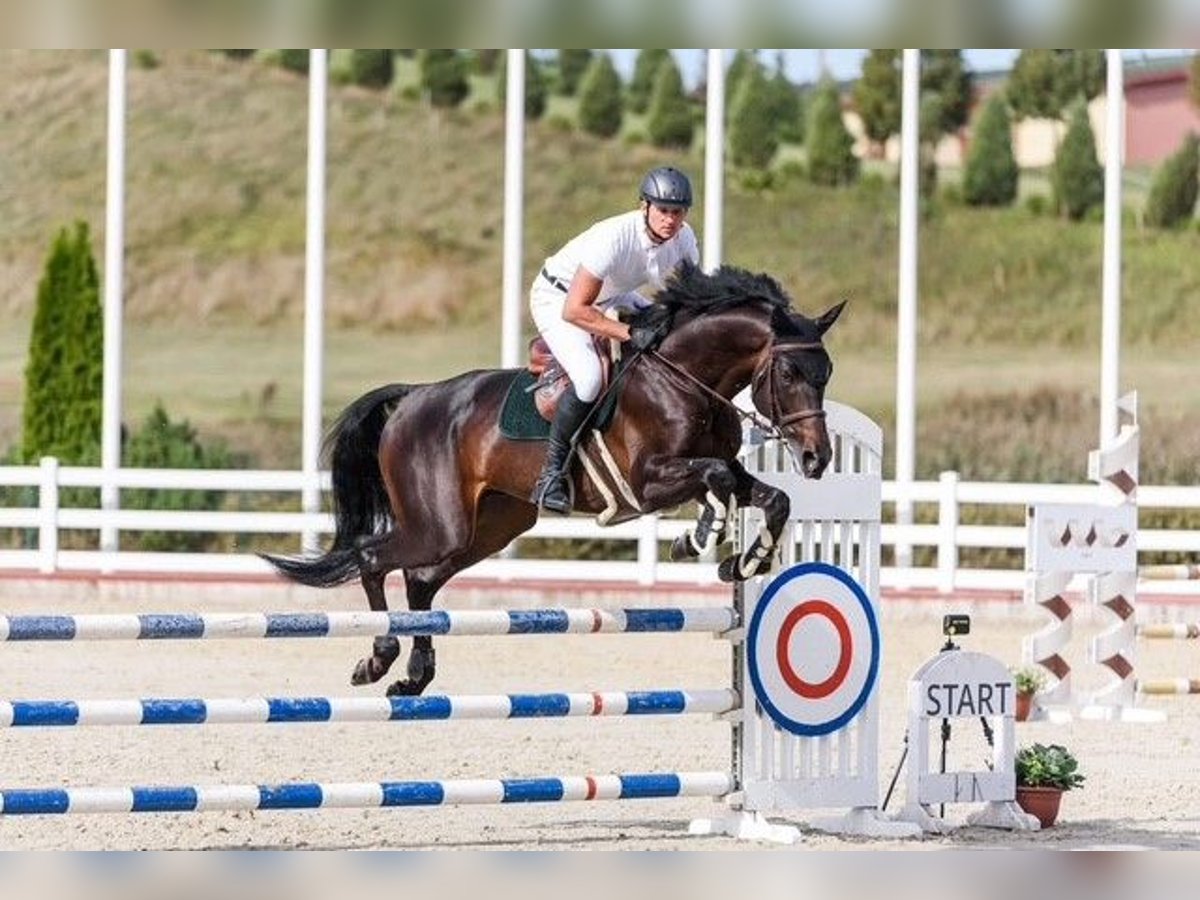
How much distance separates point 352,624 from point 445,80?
29.1 meters

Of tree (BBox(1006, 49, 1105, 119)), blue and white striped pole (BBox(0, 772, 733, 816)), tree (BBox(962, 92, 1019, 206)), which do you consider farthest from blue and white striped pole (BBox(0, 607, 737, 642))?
tree (BBox(1006, 49, 1105, 119))

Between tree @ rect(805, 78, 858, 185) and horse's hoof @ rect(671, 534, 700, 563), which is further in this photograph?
tree @ rect(805, 78, 858, 185)

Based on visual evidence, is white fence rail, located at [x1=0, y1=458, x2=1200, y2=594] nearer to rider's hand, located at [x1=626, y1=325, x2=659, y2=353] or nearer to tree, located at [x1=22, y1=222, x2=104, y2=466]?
tree, located at [x1=22, y1=222, x2=104, y2=466]

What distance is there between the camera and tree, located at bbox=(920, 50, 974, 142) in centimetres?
3234

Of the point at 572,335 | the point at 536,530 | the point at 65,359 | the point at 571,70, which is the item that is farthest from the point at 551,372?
the point at 571,70

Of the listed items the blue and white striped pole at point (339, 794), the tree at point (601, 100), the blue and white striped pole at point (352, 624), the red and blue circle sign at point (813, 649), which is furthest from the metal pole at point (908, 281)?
the tree at point (601, 100)

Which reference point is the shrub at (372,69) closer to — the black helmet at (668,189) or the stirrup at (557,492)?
the stirrup at (557,492)

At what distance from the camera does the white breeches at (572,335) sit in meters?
7.70

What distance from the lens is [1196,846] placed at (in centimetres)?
746

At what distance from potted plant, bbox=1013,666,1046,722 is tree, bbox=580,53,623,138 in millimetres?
24079

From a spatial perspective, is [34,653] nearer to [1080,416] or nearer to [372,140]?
[1080,416]

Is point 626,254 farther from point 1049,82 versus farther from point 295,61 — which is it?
point 295,61

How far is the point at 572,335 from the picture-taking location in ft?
25.6

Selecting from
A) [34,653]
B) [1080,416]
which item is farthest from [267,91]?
[34,653]
